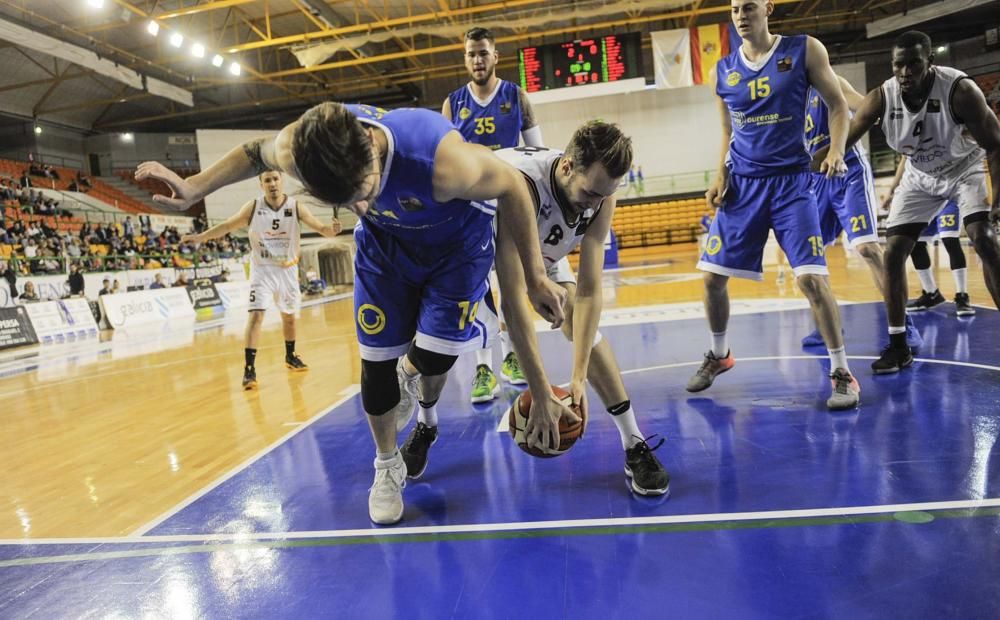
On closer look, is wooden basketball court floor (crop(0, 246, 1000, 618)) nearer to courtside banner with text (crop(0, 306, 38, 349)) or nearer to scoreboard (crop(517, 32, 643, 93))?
courtside banner with text (crop(0, 306, 38, 349))

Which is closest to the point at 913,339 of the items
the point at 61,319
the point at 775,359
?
the point at 775,359

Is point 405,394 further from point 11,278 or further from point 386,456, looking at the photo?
point 11,278

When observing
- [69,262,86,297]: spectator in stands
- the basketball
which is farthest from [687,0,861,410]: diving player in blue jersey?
[69,262,86,297]: spectator in stands

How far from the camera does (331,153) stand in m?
1.58

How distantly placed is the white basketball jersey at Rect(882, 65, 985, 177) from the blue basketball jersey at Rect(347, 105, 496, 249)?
3379 mm

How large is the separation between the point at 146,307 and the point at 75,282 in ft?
5.45

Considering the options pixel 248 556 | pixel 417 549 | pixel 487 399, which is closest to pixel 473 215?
pixel 417 549

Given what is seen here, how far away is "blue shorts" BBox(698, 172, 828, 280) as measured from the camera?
3570 millimetres

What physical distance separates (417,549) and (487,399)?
83.0 inches

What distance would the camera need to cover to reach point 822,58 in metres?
3.56

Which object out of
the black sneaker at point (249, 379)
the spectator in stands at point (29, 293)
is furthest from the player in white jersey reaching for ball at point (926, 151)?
the spectator in stands at point (29, 293)

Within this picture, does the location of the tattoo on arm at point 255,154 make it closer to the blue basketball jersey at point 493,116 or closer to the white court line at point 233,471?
the white court line at point 233,471

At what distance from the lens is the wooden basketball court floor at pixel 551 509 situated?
1.86m

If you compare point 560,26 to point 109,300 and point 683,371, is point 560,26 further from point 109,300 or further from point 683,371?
point 683,371
